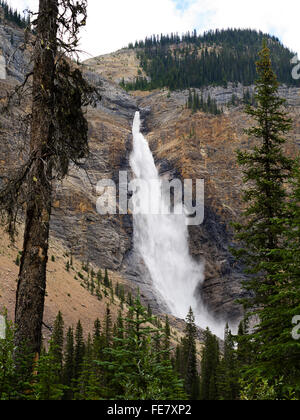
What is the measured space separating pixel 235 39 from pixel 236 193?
12340 centimetres

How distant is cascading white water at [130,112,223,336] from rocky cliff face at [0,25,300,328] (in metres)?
1.80

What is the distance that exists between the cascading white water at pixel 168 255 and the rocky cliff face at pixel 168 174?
180 cm

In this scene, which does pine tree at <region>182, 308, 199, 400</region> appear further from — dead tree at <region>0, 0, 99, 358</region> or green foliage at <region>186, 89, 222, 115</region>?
green foliage at <region>186, 89, 222, 115</region>

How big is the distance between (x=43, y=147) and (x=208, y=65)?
12918cm

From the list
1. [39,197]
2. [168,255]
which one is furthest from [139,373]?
[168,255]

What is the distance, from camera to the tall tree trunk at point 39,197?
20.1ft

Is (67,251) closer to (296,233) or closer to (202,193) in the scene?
(202,193)

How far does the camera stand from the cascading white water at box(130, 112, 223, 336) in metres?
64.4

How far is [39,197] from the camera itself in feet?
21.6

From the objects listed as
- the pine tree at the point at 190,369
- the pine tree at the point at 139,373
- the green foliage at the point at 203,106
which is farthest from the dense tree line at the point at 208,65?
the pine tree at the point at 139,373

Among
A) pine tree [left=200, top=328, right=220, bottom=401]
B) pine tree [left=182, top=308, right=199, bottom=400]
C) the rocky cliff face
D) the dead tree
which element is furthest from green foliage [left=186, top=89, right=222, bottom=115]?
the dead tree

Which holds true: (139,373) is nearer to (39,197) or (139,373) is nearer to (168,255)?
(39,197)

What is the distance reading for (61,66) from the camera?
24.9 ft

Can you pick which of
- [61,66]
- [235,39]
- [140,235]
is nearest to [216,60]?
[235,39]
